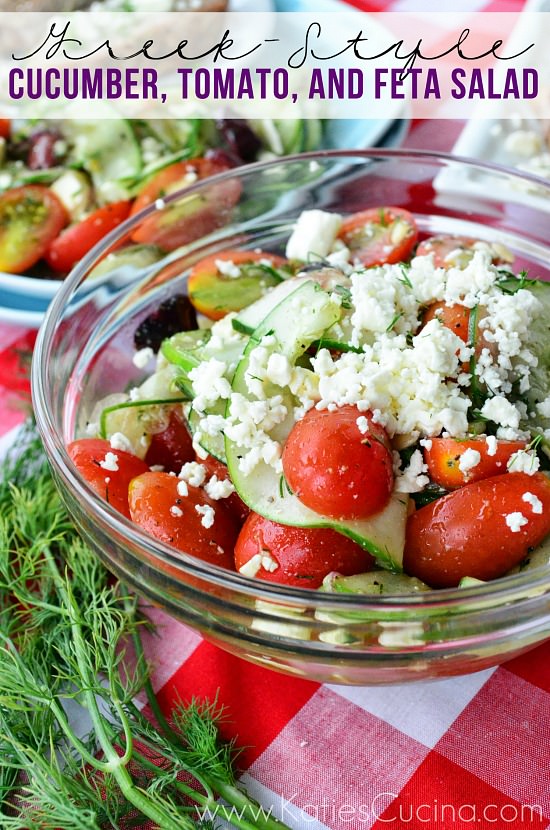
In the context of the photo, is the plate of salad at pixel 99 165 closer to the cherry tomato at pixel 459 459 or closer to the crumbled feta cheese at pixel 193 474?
the crumbled feta cheese at pixel 193 474

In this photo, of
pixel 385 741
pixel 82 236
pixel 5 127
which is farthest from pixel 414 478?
pixel 5 127

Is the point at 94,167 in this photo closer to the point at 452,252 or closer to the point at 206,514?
the point at 452,252

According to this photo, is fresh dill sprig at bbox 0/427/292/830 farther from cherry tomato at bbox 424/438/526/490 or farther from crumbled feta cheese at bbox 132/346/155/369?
cherry tomato at bbox 424/438/526/490

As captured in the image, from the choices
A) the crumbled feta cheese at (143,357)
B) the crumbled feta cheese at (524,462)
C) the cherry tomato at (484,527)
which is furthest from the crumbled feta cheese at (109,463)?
the crumbled feta cheese at (524,462)

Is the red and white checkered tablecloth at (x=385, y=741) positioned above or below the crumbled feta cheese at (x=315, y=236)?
below

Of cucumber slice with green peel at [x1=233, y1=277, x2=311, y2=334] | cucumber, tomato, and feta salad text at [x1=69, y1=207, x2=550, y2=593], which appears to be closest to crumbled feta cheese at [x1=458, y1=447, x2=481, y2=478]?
cucumber, tomato, and feta salad text at [x1=69, y1=207, x2=550, y2=593]

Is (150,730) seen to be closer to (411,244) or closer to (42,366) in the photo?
(42,366)

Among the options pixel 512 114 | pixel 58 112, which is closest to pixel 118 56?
pixel 58 112
